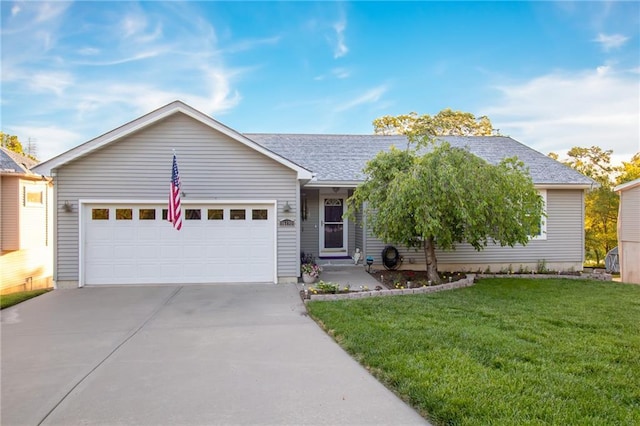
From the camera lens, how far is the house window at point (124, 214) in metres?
9.93

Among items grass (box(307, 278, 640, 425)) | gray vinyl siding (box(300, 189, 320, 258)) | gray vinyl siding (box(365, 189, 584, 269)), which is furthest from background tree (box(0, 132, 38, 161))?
grass (box(307, 278, 640, 425))

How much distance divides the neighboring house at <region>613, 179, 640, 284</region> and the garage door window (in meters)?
15.1

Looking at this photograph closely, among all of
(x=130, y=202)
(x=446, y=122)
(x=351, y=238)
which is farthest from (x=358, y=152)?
(x=446, y=122)

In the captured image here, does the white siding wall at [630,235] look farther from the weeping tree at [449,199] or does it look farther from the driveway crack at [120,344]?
the driveway crack at [120,344]

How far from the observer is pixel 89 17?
11.2m

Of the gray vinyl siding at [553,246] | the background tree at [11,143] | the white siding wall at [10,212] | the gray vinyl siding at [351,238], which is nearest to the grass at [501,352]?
the gray vinyl siding at [553,246]

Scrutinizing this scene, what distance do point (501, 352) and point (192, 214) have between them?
7.80m

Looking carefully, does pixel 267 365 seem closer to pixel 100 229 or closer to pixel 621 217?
pixel 100 229

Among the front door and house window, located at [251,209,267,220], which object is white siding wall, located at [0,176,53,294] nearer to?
house window, located at [251,209,267,220]

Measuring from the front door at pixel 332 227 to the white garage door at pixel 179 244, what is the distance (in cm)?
331

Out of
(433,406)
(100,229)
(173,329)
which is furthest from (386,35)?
(433,406)

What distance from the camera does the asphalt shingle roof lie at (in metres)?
12.6

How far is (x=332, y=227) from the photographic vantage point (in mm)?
13359

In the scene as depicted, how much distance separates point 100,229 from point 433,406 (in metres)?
9.15
